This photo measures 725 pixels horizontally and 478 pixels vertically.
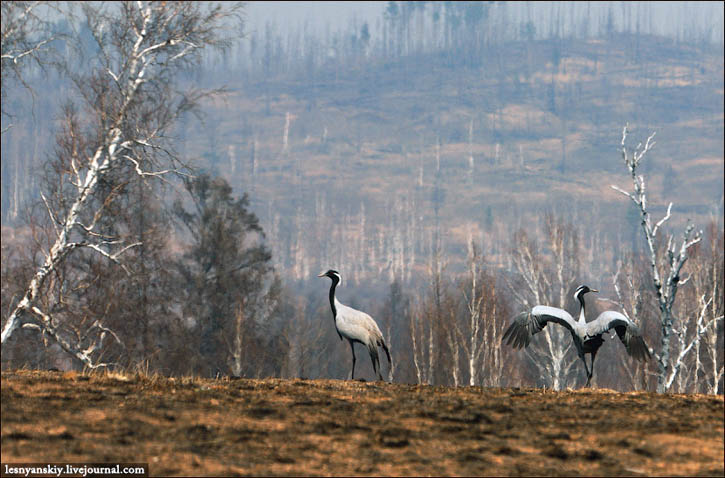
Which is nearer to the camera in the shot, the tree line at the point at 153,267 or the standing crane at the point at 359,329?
the standing crane at the point at 359,329

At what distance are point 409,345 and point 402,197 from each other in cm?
12602

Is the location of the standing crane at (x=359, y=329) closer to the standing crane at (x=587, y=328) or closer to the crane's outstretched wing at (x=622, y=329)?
the standing crane at (x=587, y=328)

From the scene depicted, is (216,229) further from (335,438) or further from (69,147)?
(335,438)

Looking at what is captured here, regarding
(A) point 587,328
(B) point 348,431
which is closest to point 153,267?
(A) point 587,328

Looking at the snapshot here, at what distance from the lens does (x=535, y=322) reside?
16.8 meters

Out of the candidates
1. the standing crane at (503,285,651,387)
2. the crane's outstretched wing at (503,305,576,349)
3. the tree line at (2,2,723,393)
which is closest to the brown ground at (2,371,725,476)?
the standing crane at (503,285,651,387)

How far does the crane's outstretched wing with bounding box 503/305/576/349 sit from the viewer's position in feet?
53.3

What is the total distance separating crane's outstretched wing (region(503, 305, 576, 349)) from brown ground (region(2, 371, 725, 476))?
4.18m

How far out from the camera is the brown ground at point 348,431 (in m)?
8.57

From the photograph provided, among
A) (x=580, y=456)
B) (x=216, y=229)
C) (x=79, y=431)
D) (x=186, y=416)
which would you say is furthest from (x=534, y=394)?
(x=216, y=229)

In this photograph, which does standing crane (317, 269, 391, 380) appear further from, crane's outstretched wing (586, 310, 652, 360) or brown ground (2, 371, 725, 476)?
brown ground (2, 371, 725, 476)

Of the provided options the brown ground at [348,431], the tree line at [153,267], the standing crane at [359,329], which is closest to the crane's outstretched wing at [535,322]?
the standing crane at [359,329]

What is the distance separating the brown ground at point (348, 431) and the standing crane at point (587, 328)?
151 inches

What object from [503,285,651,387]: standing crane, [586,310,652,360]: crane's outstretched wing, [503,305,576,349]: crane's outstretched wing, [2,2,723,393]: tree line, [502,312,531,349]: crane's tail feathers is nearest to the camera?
[586,310,652,360]: crane's outstretched wing
